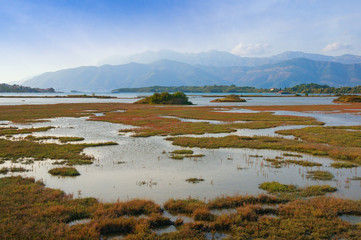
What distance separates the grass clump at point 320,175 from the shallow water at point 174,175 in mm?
452

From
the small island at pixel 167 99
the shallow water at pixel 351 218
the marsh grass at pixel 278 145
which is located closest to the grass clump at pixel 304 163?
the marsh grass at pixel 278 145

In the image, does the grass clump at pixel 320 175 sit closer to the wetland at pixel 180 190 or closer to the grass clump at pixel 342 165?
the wetland at pixel 180 190

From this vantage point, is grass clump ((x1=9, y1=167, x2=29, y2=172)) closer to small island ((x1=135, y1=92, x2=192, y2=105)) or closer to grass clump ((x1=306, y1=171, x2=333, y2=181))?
grass clump ((x1=306, y1=171, x2=333, y2=181))

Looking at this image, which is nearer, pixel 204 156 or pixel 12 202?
pixel 12 202

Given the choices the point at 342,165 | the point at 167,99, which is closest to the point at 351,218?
the point at 342,165

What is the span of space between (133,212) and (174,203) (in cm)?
221

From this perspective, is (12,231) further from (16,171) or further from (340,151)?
(340,151)

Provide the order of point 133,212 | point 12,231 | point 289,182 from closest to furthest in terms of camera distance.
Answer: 1. point 12,231
2. point 133,212
3. point 289,182

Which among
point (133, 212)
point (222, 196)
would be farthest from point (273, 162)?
point (133, 212)

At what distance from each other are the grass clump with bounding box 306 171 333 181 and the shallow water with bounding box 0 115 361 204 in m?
0.45

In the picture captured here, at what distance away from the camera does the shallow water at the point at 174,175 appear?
16.4 meters

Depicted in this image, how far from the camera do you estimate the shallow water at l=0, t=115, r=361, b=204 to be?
1644 centimetres

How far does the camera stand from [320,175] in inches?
768

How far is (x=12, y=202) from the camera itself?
13.8 meters
